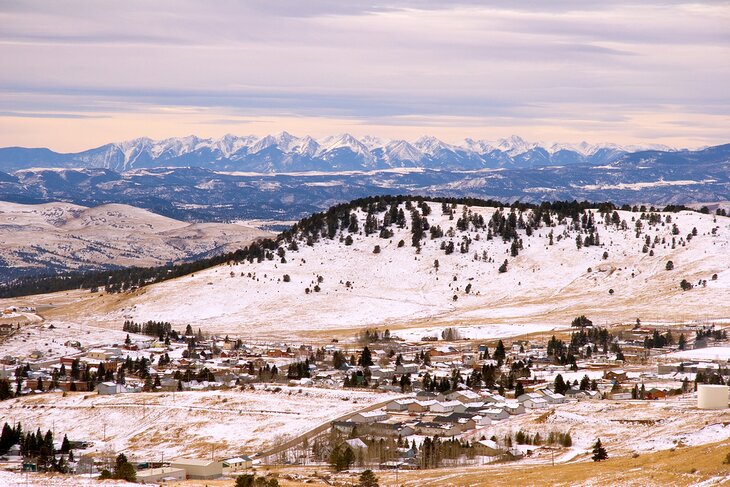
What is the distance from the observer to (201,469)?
103500 mm

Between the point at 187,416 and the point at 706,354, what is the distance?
9393 centimetres

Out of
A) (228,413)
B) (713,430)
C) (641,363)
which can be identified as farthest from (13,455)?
(641,363)

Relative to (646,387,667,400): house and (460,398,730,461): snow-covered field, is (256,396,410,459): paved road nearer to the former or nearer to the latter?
(460,398,730,461): snow-covered field

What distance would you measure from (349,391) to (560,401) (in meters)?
29.2

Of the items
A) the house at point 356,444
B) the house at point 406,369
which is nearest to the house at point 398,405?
the house at point 356,444

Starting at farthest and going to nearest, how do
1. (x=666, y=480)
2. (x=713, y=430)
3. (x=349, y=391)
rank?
(x=349, y=391) → (x=713, y=430) → (x=666, y=480)

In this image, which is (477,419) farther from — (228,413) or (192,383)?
(192,383)

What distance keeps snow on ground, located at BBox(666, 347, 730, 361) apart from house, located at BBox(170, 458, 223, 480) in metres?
105

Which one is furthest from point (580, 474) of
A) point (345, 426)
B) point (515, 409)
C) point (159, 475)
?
point (515, 409)

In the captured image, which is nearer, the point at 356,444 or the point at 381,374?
the point at 356,444

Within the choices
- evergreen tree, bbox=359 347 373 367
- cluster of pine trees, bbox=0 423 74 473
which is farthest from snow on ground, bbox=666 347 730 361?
cluster of pine trees, bbox=0 423 74 473

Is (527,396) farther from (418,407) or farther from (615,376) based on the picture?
(615,376)

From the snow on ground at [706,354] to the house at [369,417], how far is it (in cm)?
7366

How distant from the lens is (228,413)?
138875 mm
